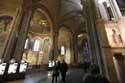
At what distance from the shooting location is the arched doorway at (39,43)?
19.8 m

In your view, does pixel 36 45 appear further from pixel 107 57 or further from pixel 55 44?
pixel 107 57

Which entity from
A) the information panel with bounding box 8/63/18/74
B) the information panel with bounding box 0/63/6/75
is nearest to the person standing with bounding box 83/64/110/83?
the information panel with bounding box 0/63/6/75

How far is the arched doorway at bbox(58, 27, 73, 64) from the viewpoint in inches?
896

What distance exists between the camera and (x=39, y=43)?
2195cm

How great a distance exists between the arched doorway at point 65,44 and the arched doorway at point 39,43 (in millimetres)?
3193

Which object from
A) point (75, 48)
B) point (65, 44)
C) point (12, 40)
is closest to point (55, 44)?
point (75, 48)

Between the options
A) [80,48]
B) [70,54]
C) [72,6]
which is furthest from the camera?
[80,48]

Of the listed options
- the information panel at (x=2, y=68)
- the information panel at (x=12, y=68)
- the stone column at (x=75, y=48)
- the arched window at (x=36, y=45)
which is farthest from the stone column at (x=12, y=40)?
the stone column at (x=75, y=48)

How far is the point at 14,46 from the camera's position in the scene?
334 inches

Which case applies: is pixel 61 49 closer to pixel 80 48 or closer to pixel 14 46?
pixel 80 48

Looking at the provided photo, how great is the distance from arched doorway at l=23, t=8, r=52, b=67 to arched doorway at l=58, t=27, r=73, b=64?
3193 millimetres

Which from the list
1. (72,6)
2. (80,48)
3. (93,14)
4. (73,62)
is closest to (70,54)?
(73,62)

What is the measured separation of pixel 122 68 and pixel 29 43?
60.6 feet

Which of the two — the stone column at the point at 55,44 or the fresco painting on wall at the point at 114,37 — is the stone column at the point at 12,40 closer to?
the fresco painting on wall at the point at 114,37
